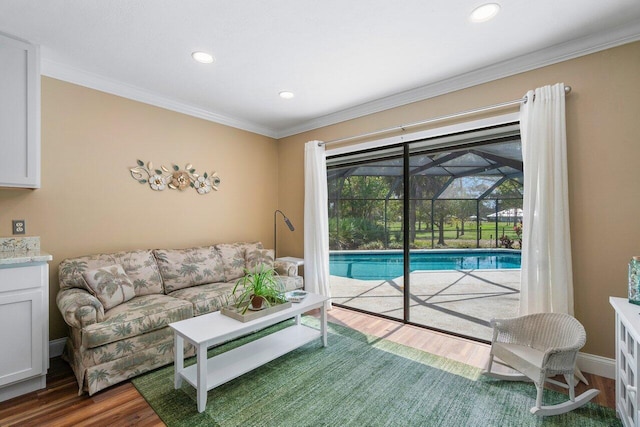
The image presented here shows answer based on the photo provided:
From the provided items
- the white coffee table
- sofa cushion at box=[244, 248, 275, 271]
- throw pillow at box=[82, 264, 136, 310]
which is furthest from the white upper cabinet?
sofa cushion at box=[244, 248, 275, 271]

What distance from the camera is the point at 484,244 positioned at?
3293 millimetres

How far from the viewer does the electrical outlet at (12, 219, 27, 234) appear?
7.98 feet

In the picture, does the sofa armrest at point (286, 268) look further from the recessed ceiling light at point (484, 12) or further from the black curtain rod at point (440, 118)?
the recessed ceiling light at point (484, 12)

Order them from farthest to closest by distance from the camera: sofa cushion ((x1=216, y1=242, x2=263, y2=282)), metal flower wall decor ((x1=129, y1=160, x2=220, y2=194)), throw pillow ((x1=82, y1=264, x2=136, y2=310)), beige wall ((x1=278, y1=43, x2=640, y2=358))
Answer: sofa cushion ((x1=216, y1=242, x2=263, y2=282))
metal flower wall decor ((x1=129, y1=160, x2=220, y2=194))
throw pillow ((x1=82, y1=264, x2=136, y2=310))
beige wall ((x1=278, y1=43, x2=640, y2=358))

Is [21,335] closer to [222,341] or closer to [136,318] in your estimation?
[136,318]

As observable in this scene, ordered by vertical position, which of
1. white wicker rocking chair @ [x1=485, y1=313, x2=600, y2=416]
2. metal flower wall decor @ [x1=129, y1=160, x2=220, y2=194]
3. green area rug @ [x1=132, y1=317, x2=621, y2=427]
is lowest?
green area rug @ [x1=132, y1=317, x2=621, y2=427]

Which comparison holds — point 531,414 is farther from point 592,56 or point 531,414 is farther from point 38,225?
point 38,225

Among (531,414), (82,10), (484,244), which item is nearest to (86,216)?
(82,10)

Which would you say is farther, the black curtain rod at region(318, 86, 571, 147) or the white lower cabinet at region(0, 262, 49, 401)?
the black curtain rod at region(318, 86, 571, 147)

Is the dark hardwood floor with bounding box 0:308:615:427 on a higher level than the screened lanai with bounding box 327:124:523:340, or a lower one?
lower

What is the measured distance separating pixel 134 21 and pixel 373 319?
3.59 m

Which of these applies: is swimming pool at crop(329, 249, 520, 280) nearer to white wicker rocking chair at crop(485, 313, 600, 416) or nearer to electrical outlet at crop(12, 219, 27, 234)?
white wicker rocking chair at crop(485, 313, 600, 416)

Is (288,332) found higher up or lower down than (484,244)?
lower down

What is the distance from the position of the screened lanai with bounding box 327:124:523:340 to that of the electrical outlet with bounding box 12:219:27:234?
10.5ft
